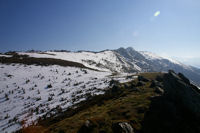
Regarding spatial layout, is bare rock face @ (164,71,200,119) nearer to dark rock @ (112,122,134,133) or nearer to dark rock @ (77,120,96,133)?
dark rock @ (112,122,134,133)

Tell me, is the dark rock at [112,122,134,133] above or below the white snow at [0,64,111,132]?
above

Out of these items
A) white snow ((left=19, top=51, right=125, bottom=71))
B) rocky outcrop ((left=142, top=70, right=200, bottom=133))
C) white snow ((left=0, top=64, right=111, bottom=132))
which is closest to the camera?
rocky outcrop ((left=142, top=70, right=200, bottom=133))

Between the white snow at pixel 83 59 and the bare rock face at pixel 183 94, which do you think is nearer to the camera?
the bare rock face at pixel 183 94

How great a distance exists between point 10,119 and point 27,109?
10.6ft

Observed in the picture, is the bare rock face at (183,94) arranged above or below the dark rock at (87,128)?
above

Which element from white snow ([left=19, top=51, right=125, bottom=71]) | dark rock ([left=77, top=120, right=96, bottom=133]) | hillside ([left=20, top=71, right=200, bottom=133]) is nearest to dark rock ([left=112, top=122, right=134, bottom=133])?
hillside ([left=20, top=71, right=200, bottom=133])

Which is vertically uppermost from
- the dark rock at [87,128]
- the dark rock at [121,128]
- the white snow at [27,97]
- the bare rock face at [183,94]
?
the bare rock face at [183,94]

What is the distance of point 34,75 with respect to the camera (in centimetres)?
4438

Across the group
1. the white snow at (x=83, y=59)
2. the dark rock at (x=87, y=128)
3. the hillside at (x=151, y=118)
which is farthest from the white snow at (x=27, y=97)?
the white snow at (x=83, y=59)

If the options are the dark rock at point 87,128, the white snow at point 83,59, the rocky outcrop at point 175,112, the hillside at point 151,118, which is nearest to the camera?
the dark rock at point 87,128

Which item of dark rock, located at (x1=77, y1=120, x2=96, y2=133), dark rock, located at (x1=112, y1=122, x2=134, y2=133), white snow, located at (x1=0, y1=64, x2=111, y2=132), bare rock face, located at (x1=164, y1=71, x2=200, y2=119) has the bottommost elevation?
white snow, located at (x1=0, y1=64, x2=111, y2=132)

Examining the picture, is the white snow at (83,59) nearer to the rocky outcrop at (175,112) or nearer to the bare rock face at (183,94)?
the bare rock face at (183,94)

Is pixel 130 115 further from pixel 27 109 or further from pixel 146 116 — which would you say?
pixel 27 109

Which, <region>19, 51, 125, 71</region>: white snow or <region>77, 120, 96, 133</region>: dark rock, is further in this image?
<region>19, 51, 125, 71</region>: white snow
